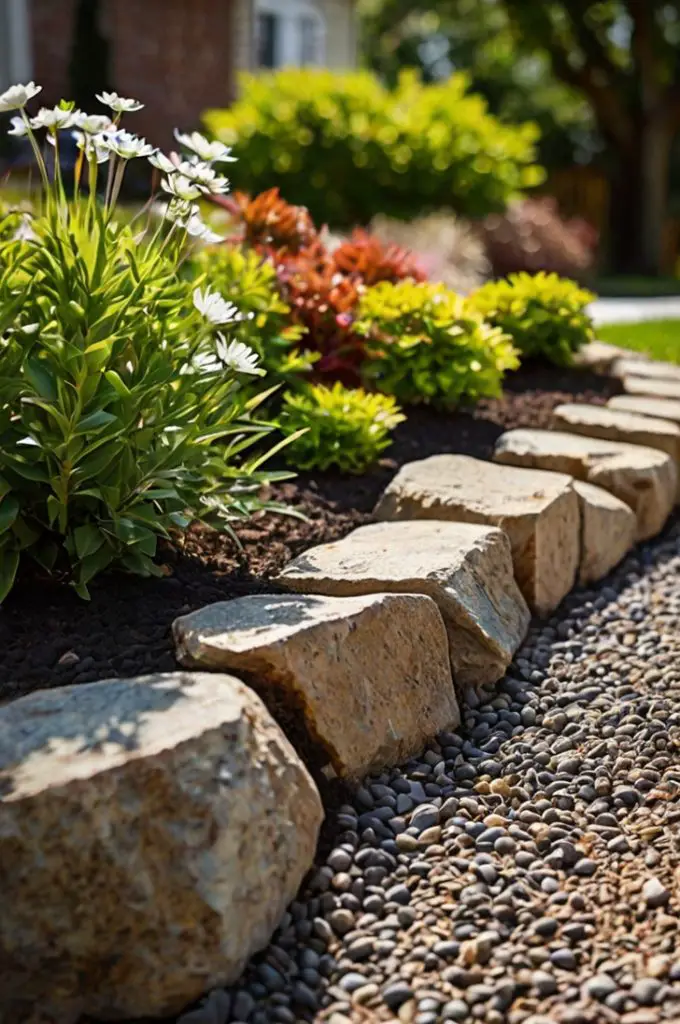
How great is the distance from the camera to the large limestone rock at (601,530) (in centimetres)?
350

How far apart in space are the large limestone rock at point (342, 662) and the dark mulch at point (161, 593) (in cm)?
13

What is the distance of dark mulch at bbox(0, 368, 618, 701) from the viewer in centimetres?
225

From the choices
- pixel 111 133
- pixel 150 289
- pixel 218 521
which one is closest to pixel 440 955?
pixel 218 521

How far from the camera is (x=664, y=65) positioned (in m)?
15.5

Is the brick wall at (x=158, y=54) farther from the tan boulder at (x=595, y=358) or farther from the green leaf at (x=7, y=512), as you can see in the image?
the green leaf at (x=7, y=512)

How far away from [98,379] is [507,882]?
4.06 feet

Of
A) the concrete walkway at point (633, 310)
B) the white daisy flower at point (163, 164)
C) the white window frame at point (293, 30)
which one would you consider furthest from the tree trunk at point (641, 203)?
the white daisy flower at point (163, 164)

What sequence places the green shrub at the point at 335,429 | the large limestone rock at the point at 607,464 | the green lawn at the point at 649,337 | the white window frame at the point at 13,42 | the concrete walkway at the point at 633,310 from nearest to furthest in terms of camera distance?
the green shrub at the point at 335,429 → the large limestone rock at the point at 607,464 → the green lawn at the point at 649,337 → the concrete walkway at the point at 633,310 → the white window frame at the point at 13,42

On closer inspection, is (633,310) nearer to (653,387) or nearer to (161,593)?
(653,387)

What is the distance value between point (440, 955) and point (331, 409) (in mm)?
1837

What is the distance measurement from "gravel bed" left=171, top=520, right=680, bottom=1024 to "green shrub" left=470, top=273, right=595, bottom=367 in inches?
86.7

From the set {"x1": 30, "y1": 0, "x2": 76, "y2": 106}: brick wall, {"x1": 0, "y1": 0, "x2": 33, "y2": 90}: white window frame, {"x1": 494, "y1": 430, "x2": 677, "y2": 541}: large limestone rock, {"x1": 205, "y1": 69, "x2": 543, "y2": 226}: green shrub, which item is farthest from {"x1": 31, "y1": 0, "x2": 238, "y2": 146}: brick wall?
{"x1": 494, "y1": 430, "x2": 677, "y2": 541}: large limestone rock

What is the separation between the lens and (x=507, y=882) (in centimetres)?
208

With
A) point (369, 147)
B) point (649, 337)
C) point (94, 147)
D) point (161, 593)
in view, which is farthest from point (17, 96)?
point (369, 147)
